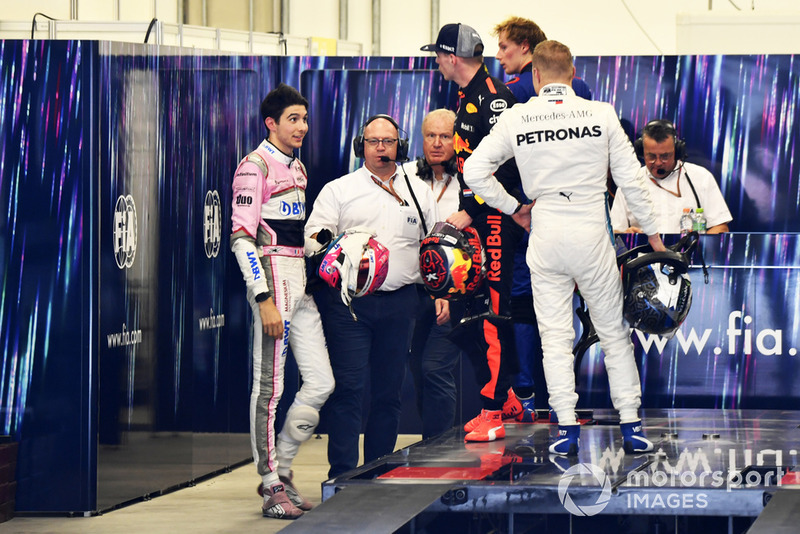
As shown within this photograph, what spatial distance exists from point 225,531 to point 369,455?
0.82m

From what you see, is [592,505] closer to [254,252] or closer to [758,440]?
[758,440]

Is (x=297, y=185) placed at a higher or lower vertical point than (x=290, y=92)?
lower

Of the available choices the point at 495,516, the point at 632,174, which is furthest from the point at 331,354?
the point at 632,174

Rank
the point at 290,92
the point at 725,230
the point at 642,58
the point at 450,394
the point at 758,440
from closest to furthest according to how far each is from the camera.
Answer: the point at 758,440
the point at 290,92
the point at 450,394
the point at 725,230
the point at 642,58

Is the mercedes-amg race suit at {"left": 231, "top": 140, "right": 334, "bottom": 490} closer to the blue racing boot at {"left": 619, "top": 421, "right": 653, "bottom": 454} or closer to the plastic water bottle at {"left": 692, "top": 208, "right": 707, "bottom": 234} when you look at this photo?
the blue racing boot at {"left": 619, "top": 421, "right": 653, "bottom": 454}

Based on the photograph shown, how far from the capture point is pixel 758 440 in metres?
→ 4.73

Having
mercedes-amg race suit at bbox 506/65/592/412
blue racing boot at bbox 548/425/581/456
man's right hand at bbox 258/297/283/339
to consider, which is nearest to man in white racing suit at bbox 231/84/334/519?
man's right hand at bbox 258/297/283/339

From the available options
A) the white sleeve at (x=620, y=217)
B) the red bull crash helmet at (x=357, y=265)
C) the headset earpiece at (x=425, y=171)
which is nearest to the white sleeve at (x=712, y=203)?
the white sleeve at (x=620, y=217)

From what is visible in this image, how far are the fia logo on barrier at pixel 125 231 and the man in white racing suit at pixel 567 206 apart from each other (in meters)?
1.59

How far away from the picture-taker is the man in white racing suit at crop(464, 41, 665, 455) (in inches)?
170

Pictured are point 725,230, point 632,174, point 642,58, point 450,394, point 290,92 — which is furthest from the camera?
point 642,58

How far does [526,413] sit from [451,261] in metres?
0.89

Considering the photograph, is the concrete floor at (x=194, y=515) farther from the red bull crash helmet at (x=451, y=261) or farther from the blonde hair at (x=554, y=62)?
the blonde hair at (x=554, y=62)

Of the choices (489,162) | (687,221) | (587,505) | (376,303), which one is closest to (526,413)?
(376,303)
